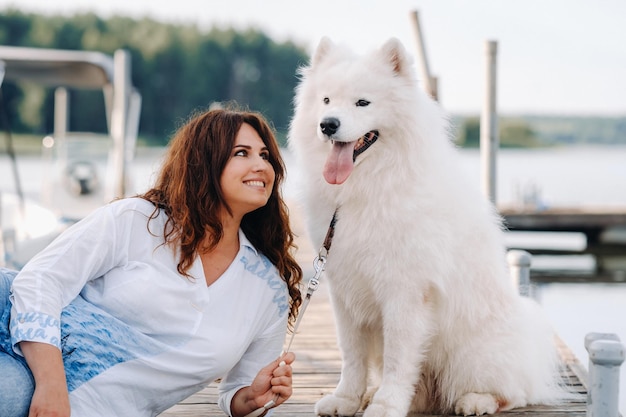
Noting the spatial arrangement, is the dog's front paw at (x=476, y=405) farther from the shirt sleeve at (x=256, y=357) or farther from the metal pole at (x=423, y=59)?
the metal pole at (x=423, y=59)

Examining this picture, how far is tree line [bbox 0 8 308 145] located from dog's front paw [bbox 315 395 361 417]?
37088 millimetres

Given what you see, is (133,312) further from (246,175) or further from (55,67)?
(55,67)

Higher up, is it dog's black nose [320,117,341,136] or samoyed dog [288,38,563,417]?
dog's black nose [320,117,341,136]

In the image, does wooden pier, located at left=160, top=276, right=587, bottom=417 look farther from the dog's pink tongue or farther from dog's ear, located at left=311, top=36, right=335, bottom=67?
dog's ear, located at left=311, top=36, right=335, bottom=67

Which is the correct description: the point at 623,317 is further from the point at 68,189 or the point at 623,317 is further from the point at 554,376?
the point at 68,189

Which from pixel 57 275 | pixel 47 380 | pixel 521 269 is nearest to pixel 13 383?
pixel 47 380

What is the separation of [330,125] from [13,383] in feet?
4.33

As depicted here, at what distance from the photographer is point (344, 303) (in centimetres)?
290

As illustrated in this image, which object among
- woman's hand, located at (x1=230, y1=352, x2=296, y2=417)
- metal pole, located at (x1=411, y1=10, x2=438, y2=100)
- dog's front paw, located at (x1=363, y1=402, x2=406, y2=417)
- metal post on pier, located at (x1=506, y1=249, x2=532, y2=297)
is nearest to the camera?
woman's hand, located at (x1=230, y1=352, x2=296, y2=417)

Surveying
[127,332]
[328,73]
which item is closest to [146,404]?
[127,332]

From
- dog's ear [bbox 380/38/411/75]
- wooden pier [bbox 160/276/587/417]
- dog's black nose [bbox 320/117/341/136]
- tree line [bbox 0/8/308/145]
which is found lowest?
wooden pier [bbox 160/276/587/417]

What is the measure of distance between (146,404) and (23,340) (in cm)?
48

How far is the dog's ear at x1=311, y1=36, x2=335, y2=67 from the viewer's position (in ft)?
9.64

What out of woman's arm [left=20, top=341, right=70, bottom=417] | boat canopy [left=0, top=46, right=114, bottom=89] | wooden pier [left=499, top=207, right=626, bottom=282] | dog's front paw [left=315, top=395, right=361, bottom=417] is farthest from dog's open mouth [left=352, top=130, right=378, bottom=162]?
wooden pier [left=499, top=207, right=626, bottom=282]
